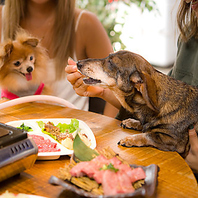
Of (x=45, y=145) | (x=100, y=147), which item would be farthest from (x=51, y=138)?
(x=100, y=147)

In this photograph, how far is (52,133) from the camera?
4.69ft

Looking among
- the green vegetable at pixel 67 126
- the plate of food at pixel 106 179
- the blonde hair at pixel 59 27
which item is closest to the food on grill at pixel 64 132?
the green vegetable at pixel 67 126

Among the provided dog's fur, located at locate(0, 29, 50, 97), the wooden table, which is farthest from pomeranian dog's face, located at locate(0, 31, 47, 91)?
the wooden table

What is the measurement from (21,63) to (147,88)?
109cm

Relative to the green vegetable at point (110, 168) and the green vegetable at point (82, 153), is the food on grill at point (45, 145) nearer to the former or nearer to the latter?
the green vegetable at point (82, 153)

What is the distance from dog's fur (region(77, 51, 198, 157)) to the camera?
1.37 m

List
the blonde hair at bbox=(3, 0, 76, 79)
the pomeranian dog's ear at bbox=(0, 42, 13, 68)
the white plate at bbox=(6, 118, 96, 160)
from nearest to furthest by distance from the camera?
the white plate at bbox=(6, 118, 96, 160), the pomeranian dog's ear at bbox=(0, 42, 13, 68), the blonde hair at bbox=(3, 0, 76, 79)

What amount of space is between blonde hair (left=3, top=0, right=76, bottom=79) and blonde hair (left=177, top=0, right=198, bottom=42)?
944mm

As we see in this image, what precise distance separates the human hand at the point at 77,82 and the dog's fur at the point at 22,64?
1.39ft

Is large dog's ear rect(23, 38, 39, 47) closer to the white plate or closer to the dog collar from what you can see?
the dog collar

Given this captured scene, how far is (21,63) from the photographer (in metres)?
2.02

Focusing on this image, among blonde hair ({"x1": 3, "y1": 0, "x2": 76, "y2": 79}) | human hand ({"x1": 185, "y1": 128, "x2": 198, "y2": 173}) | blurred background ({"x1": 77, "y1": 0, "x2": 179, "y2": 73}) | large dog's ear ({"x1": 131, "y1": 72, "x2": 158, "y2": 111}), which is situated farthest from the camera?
blurred background ({"x1": 77, "y1": 0, "x2": 179, "y2": 73})

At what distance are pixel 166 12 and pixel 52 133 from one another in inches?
217

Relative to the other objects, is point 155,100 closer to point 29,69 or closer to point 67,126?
point 67,126
